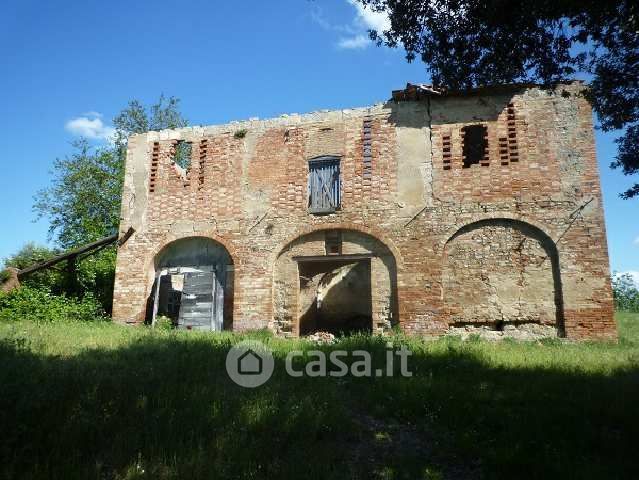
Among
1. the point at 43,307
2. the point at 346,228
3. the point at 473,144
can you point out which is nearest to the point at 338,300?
the point at 346,228

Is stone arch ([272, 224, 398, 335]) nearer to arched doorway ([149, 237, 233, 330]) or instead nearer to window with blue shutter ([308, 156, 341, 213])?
window with blue shutter ([308, 156, 341, 213])

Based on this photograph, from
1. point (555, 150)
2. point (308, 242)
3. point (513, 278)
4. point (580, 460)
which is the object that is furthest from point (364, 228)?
point (580, 460)

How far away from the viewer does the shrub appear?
1404 cm

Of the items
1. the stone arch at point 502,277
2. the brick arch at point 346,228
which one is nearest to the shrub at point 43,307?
the brick arch at point 346,228

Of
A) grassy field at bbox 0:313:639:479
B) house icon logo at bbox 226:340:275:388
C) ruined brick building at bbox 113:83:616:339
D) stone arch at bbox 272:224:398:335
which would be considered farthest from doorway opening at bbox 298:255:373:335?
grassy field at bbox 0:313:639:479

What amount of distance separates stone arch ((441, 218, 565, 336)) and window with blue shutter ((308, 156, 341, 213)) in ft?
11.3

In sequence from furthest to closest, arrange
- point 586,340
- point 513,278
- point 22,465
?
point 513,278 → point 586,340 → point 22,465

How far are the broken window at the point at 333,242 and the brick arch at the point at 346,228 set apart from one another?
177 millimetres

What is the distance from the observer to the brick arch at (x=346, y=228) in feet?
40.5

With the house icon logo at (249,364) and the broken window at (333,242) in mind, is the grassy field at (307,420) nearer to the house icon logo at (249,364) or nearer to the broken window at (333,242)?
the house icon logo at (249,364)

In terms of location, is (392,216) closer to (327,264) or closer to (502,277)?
(502,277)

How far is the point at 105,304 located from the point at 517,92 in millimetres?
14819

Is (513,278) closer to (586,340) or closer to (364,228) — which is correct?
(586,340)

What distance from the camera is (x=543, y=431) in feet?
17.1
